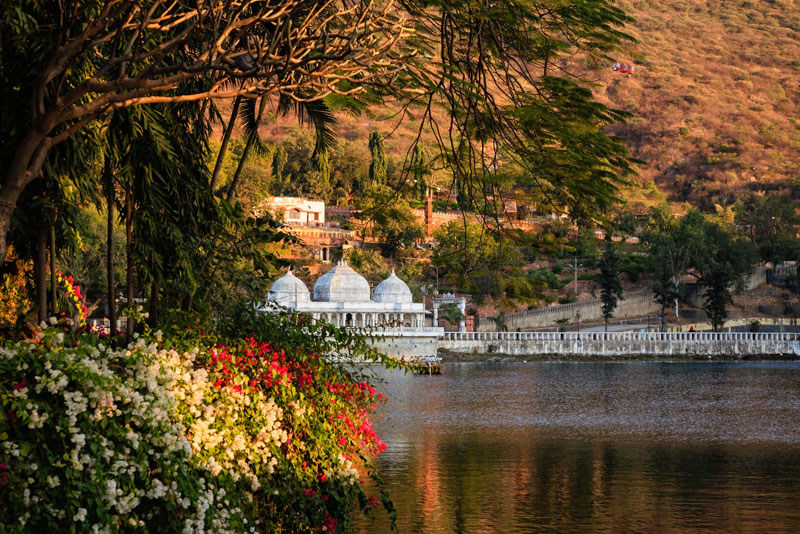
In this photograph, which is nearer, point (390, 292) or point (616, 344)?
point (390, 292)

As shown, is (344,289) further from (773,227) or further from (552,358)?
(773,227)

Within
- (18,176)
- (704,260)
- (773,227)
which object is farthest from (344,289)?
(18,176)

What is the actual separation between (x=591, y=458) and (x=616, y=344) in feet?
174

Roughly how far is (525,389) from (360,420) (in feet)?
119

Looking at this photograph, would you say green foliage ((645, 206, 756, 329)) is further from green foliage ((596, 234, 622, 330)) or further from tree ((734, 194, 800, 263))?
tree ((734, 194, 800, 263))

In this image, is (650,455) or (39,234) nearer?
(39,234)

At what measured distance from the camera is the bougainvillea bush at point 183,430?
6.59 m

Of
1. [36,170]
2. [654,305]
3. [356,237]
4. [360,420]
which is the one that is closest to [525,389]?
[360,420]

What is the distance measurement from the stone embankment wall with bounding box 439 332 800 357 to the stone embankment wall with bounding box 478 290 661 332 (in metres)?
6.17

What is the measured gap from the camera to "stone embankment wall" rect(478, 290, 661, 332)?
270ft

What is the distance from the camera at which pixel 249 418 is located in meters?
Answer: 8.70

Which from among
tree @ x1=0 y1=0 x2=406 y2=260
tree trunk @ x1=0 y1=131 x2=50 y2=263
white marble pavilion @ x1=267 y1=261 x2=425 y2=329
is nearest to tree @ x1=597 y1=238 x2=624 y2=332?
white marble pavilion @ x1=267 y1=261 x2=425 y2=329

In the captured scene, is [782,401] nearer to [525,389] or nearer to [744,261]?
[525,389]

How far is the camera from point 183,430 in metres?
7.60
